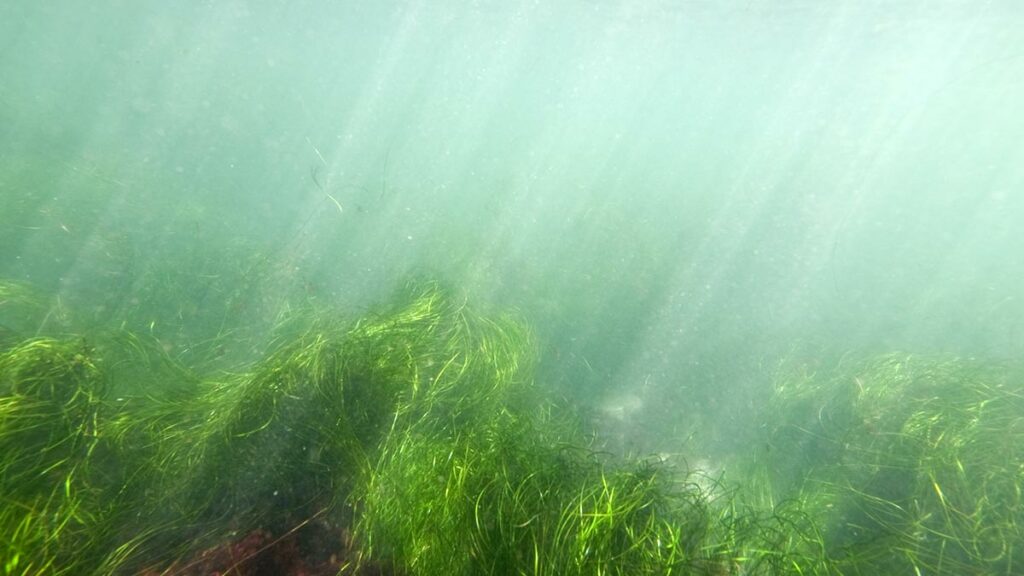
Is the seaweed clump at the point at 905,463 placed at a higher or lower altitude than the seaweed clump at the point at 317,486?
higher

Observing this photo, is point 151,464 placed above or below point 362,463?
below

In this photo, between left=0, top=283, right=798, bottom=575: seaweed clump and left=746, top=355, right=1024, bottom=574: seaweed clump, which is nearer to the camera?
left=0, top=283, right=798, bottom=575: seaweed clump

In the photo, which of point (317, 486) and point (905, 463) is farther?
point (905, 463)

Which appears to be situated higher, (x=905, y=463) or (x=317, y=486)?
(x=905, y=463)

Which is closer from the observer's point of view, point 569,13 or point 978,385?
point 978,385

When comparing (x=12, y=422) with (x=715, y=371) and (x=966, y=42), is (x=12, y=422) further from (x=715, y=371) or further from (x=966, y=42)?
(x=966, y=42)

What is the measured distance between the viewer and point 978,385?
4.98 metres

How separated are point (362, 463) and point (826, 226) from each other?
33516 mm

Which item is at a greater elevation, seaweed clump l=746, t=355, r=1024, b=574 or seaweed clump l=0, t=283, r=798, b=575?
seaweed clump l=746, t=355, r=1024, b=574

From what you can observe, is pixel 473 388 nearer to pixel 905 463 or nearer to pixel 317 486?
pixel 317 486

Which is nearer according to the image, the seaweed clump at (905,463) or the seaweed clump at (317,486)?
the seaweed clump at (317,486)

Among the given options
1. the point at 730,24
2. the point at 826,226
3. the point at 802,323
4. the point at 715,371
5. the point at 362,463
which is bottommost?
the point at 362,463

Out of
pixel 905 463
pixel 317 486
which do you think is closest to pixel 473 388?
pixel 317 486

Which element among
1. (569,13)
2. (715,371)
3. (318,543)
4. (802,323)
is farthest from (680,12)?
(318,543)
